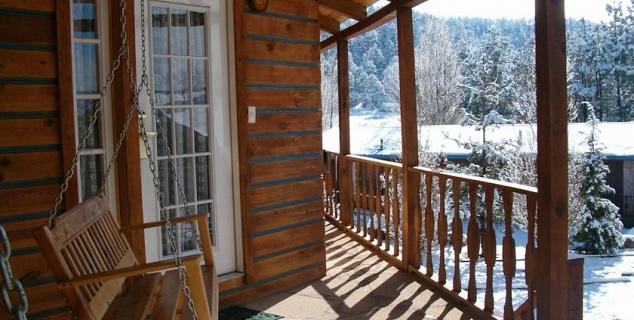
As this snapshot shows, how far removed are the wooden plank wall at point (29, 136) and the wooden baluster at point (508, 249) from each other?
2.36 metres

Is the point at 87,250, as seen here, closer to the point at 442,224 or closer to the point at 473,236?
the point at 473,236

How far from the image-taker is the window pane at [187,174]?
3430 millimetres

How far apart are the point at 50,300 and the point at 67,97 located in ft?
3.39

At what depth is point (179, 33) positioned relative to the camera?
3.39 m

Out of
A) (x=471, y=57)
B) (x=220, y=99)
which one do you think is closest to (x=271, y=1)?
(x=220, y=99)

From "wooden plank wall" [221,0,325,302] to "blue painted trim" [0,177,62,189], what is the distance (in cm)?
118

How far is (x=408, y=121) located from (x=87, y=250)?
105 inches

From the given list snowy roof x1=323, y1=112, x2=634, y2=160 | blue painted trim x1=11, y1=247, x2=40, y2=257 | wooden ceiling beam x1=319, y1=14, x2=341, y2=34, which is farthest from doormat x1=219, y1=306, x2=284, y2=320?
snowy roof x1=323, y1=112, x2=634, y2=160

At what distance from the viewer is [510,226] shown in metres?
3.00

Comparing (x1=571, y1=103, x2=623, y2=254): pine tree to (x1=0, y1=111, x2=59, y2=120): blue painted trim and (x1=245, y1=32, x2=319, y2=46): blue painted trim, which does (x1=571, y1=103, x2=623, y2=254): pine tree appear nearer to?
(x1=245, y1=32, x2=319, y2=46): blue painted trim

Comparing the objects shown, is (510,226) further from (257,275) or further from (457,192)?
(257,275)

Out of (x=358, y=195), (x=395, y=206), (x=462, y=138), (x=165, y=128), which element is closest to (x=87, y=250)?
(x=165, y=128)

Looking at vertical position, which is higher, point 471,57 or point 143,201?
point 471,57

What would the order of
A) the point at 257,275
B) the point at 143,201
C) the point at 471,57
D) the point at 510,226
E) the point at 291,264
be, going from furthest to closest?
the point at 471,57, the point at 291,264, the point at 257,275, the point at 143,201, the point at 510,226
